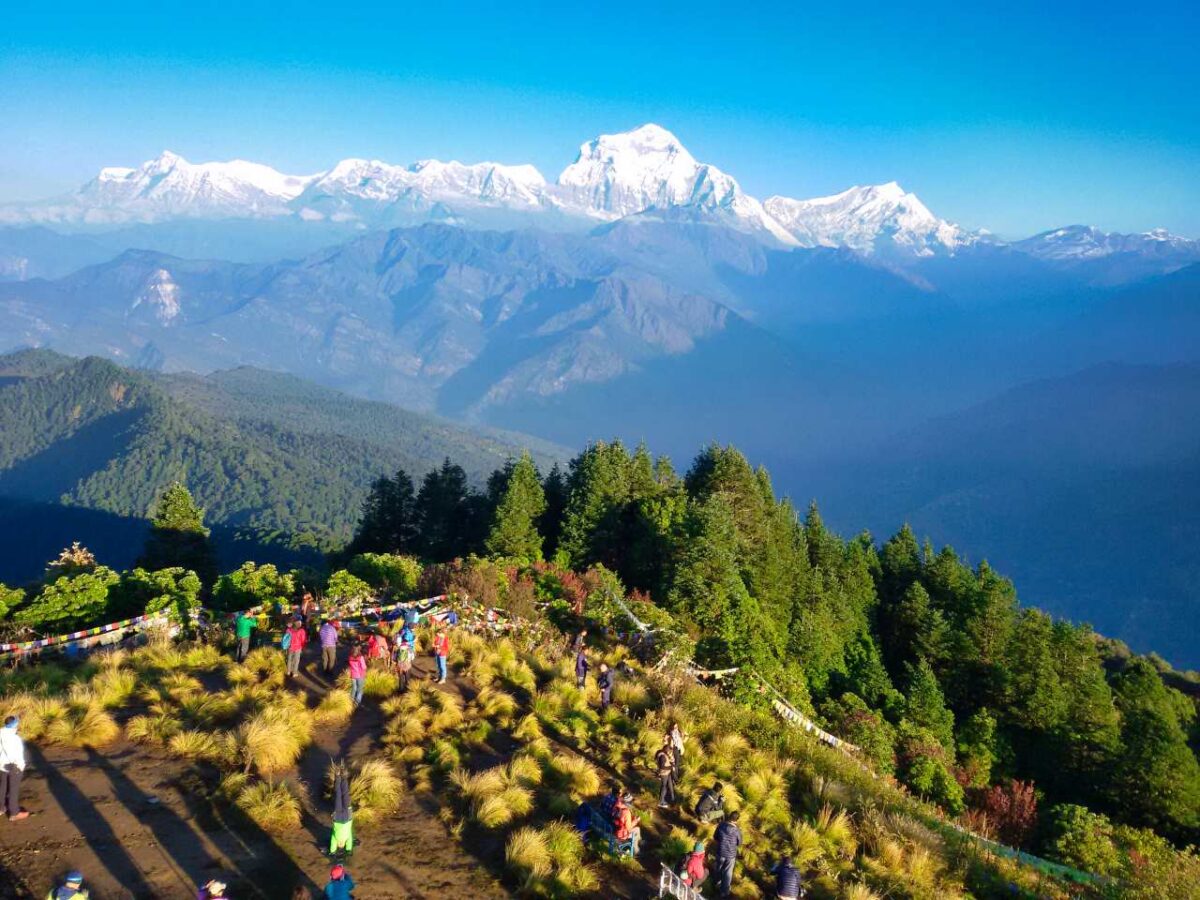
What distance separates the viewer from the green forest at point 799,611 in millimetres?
30453

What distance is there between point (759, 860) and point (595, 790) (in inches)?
152

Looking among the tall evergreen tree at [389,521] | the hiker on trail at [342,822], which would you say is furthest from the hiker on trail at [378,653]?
the tall evergreen tree at [389,521]

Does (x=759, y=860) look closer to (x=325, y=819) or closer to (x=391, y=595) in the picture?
(x=325, y=819)


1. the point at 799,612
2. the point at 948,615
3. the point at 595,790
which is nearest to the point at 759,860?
the point at 595,790

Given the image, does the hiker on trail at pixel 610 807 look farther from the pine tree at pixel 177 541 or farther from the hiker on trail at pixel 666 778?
the pine tree at pixel 177 541

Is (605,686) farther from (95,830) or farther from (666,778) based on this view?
(95,830)

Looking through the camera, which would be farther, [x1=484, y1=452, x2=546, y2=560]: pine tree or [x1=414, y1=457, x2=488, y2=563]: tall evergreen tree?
[x1=414, y1=457, x2=488, y2=563]: tall evergreen tree

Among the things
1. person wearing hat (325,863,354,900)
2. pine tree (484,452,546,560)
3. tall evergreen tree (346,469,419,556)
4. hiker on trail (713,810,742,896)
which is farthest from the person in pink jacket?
tall evergreen tree (346,469,419,556)

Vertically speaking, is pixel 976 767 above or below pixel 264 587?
below

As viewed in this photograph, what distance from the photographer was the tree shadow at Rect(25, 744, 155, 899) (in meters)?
12.1

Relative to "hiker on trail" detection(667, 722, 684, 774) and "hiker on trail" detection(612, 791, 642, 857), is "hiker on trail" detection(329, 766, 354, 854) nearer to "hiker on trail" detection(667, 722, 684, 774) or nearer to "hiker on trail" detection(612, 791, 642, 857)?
"hiker on trail" detection(612, 791, 642, 857)

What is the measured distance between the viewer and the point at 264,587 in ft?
107

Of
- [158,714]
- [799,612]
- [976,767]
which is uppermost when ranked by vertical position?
[158,714]

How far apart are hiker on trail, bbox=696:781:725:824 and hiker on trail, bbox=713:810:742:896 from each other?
6.02ft
